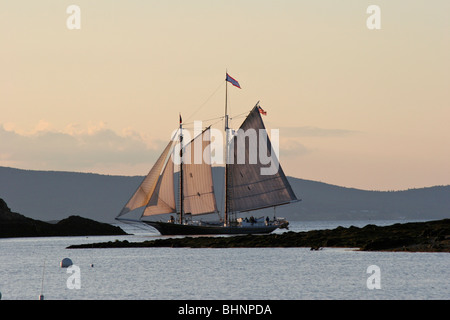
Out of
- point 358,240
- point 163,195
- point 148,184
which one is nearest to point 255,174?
point 163,195

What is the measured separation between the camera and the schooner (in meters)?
111

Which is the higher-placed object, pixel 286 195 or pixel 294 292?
pixel 286 195

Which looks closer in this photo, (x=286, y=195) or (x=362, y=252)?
(x=362, y=252)

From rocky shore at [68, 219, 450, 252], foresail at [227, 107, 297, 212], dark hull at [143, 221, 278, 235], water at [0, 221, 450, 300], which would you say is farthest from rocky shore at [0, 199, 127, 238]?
water at [0, 221, 450, 300]

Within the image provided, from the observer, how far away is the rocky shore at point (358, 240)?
75.1 meters

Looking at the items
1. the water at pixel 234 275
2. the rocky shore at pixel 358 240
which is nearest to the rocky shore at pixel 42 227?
the rocky shore at pixel 358 240

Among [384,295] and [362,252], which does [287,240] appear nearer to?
[362,252]

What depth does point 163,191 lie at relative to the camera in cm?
11575

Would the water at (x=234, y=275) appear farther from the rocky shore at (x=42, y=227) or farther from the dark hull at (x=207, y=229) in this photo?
the rocky shore at (x=42, y=227)

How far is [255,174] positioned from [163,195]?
41.1 ft

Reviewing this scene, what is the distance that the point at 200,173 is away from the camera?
11675 centimetres

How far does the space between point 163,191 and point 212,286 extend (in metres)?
64.4

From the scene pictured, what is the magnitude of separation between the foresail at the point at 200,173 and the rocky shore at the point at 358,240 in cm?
1860
